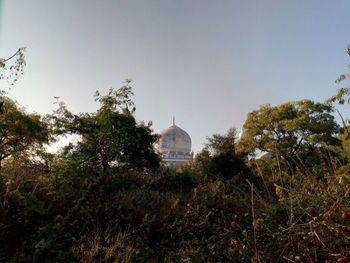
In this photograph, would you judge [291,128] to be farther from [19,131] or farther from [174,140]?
[174,140]

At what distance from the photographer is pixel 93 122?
15.2 m

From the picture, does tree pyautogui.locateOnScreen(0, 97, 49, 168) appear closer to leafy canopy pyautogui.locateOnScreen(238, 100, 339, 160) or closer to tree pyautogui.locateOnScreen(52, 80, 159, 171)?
tree pyautogui.locateOnScreen(52, 80, 159, 171)

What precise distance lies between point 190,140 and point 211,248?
65502mm

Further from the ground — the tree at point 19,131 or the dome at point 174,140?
the dome at point 174,140

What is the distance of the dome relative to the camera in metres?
64.7

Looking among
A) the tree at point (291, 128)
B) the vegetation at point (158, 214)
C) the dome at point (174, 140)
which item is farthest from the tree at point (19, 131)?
the dome at point (174, 140)

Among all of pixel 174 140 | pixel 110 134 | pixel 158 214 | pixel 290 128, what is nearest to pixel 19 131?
pixel 110 134

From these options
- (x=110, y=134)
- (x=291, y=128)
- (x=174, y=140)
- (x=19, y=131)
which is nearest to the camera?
(x=110, y=134)

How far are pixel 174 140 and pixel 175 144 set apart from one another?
3.46 feet

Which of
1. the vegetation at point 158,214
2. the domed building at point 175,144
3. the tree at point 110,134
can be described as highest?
the domed building at point 175,144

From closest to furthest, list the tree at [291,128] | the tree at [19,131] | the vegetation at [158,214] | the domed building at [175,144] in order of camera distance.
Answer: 1. the vegetation at [158,214]
2. the tree at [19,131]
3. the tree at [291,128]
4. the domed building at [175,144]

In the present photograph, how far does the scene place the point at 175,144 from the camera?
214ft

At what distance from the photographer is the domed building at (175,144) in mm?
64688

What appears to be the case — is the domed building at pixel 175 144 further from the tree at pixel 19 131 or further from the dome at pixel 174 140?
the tree at pixel 19 131
